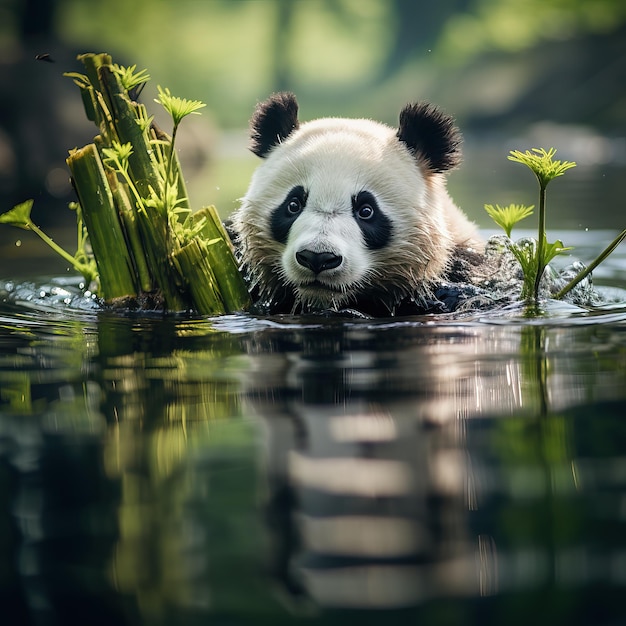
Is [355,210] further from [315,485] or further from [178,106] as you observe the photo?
[315,485]

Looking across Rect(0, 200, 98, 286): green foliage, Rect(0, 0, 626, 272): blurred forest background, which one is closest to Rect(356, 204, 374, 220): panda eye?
Rect(0, 200, 98, 286): green foliage

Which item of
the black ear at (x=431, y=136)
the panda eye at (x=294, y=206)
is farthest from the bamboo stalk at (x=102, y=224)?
the black ear at (x=431, y=136)

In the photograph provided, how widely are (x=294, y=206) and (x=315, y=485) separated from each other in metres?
2.96

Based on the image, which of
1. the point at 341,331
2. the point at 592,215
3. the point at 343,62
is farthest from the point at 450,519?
the point at 343,62

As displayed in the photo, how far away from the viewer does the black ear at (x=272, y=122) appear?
19.6 ft

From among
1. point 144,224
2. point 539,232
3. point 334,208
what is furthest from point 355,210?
point 144,224

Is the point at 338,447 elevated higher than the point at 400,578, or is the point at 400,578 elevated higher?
the point at 338,447

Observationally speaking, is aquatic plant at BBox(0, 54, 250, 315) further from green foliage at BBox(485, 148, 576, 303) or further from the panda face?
green foliage at BBox(485, 148, 576, 303)

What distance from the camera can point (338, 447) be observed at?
3004 mm

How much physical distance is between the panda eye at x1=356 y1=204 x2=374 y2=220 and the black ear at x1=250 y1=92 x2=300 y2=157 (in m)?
0.86

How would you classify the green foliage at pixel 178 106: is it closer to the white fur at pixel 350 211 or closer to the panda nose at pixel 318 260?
the white fur at pixel 350 211

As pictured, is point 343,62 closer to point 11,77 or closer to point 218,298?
point 11,77

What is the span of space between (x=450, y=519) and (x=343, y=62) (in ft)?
155

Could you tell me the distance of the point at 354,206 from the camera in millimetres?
5414
